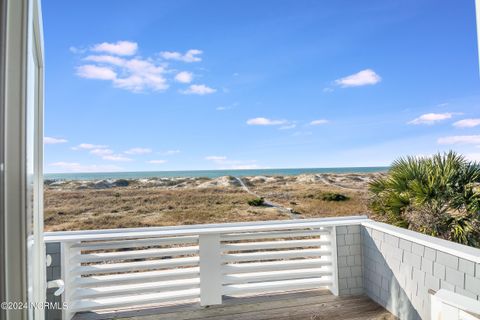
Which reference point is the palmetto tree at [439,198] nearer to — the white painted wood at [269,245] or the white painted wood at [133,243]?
the white painted wood at [269,245]

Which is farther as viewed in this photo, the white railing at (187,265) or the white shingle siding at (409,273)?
the white railing at (187,265)

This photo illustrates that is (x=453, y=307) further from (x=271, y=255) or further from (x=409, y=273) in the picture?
(x=271, y=255)

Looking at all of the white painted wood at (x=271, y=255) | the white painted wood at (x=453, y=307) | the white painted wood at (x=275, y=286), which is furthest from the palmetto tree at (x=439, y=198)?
the white painted wood at (x=453, y=307)

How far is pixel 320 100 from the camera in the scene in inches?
534

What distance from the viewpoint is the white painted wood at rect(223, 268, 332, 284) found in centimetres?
256

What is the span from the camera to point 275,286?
2660 mm

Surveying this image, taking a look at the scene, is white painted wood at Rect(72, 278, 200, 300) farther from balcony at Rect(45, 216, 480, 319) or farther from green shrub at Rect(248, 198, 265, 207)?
green shrub at Rect(248, 198, 265, 207)

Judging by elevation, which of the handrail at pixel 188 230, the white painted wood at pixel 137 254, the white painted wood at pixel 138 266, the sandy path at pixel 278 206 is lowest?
the sandy path at pixel 278 206

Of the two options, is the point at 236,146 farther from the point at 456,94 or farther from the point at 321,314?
the point at 321,314

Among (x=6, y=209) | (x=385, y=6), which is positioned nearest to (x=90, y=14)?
(x=385, y=6)

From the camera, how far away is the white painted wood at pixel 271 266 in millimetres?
2580

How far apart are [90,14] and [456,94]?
43.2ft

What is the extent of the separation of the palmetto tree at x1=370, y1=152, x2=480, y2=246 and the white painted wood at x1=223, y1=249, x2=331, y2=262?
3.54ft

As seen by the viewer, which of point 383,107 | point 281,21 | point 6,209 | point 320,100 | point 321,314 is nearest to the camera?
point 6,209
